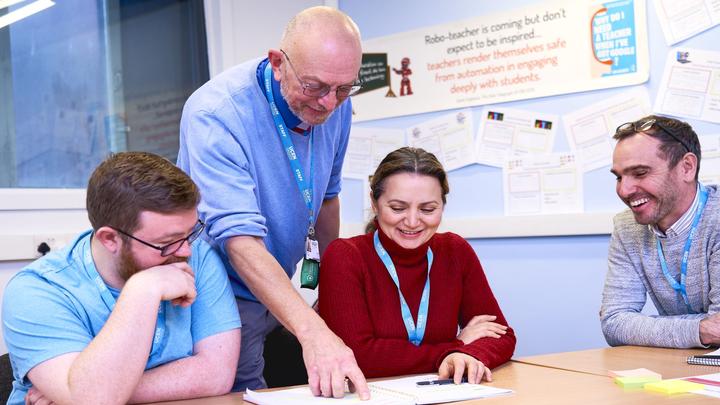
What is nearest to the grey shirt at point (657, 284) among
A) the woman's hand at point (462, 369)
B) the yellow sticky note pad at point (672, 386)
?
the yellow sticky note pad at point (672, 386)

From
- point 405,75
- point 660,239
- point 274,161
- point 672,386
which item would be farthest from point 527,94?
point 672,386

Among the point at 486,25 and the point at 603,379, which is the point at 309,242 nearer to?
the point at 603,379

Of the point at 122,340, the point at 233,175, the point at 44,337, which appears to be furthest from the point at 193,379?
the point at 233,175

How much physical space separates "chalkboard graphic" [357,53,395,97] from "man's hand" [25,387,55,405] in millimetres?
2407

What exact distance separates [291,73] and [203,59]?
179cm

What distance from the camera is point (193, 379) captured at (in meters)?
1.64

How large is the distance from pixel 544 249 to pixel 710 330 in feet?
3.89

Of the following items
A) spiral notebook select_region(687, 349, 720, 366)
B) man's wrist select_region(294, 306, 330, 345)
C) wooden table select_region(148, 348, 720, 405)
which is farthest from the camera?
spiral notebook select_region(687, 349, 720, 366)

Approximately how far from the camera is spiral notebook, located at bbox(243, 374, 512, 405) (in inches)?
58.6

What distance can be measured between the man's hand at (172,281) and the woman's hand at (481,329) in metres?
0.75

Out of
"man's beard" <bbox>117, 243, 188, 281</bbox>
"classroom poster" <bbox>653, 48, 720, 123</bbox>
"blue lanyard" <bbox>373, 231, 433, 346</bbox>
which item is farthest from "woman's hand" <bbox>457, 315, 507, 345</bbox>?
"classroom poster" <bbox>653, 48, 720, 123</bbox>

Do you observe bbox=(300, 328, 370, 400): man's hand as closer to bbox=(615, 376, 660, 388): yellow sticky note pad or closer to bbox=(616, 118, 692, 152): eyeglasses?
bbox=(615, 376, 660, 388): yellow sticky note pad

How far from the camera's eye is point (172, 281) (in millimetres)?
1633

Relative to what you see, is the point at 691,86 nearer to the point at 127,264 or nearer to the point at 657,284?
the point at 657,284
